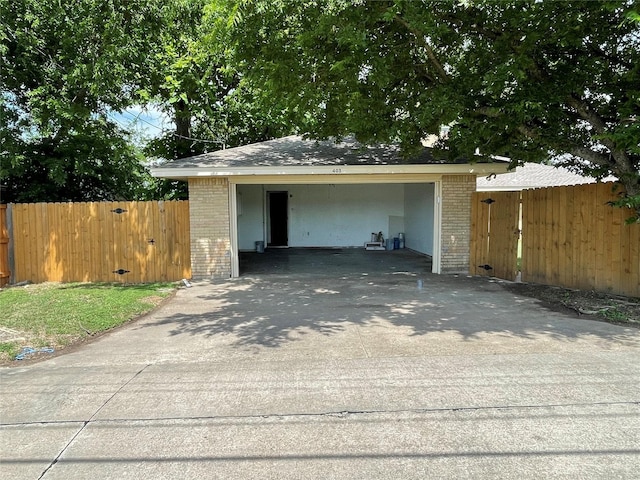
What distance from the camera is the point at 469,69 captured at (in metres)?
7.38

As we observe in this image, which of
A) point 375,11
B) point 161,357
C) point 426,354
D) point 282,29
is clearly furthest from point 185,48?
point 426,354

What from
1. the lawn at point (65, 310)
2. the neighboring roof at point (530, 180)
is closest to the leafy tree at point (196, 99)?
the lawn at point (65, 310)

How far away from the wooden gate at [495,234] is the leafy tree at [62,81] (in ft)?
35.6

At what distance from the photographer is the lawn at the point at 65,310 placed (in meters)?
5.49

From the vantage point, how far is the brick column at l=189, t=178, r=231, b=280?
1001 centimetres

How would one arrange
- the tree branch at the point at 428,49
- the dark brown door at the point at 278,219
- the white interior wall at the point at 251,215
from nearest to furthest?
1. the tree branch at the point at 428,49
2. the white interior wall at the point at 251,215
3. the dark brown door at the point at 278,219

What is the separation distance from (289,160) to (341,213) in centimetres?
783

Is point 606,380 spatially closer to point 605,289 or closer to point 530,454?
point 530,454

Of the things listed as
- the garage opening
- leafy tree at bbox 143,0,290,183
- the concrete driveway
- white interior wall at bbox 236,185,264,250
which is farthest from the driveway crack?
the garage opening

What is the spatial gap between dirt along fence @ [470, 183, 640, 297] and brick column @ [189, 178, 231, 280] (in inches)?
235

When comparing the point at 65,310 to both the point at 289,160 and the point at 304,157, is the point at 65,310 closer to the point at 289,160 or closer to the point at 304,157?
the point at 289,160

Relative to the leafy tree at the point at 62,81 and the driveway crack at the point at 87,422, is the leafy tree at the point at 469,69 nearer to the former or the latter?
the driveway crack at the point at 87,422

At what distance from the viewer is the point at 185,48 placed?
15461 millimetres

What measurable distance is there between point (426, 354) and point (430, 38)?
5296 millimetres
